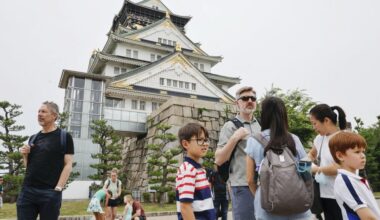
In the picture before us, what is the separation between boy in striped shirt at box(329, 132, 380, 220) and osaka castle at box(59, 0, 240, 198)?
42.8 feet

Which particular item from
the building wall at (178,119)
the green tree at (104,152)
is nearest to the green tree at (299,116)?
the building wall at (178,119)

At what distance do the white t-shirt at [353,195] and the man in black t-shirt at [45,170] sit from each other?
2250 mm

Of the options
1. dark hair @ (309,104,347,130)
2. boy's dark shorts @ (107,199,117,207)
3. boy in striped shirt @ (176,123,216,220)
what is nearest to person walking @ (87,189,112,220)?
boy's dark shorts @ (107,199,117,207)

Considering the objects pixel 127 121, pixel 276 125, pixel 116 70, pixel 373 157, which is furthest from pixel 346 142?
pixel 116 70

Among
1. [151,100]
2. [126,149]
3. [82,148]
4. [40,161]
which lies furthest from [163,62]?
[40,161]

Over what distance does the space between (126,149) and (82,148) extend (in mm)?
4257

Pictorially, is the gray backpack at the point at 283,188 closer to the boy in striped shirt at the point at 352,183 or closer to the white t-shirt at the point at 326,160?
the boy in striped shirt at the point at 352,183

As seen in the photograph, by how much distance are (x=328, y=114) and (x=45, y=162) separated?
2500 millimetres

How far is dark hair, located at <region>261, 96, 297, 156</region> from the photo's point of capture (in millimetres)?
1932

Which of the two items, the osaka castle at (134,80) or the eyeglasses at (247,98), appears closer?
the eyeglasses at (247,98)

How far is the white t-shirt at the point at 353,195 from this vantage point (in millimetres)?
1689

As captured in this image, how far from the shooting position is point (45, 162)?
285 centimetres

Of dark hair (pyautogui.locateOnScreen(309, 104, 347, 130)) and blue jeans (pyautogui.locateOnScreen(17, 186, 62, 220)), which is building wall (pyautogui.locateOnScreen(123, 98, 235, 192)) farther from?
dark hair (pyautogui.locateOnScreen(309, 104, 347, 130))

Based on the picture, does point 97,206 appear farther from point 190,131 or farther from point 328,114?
point 328,114
